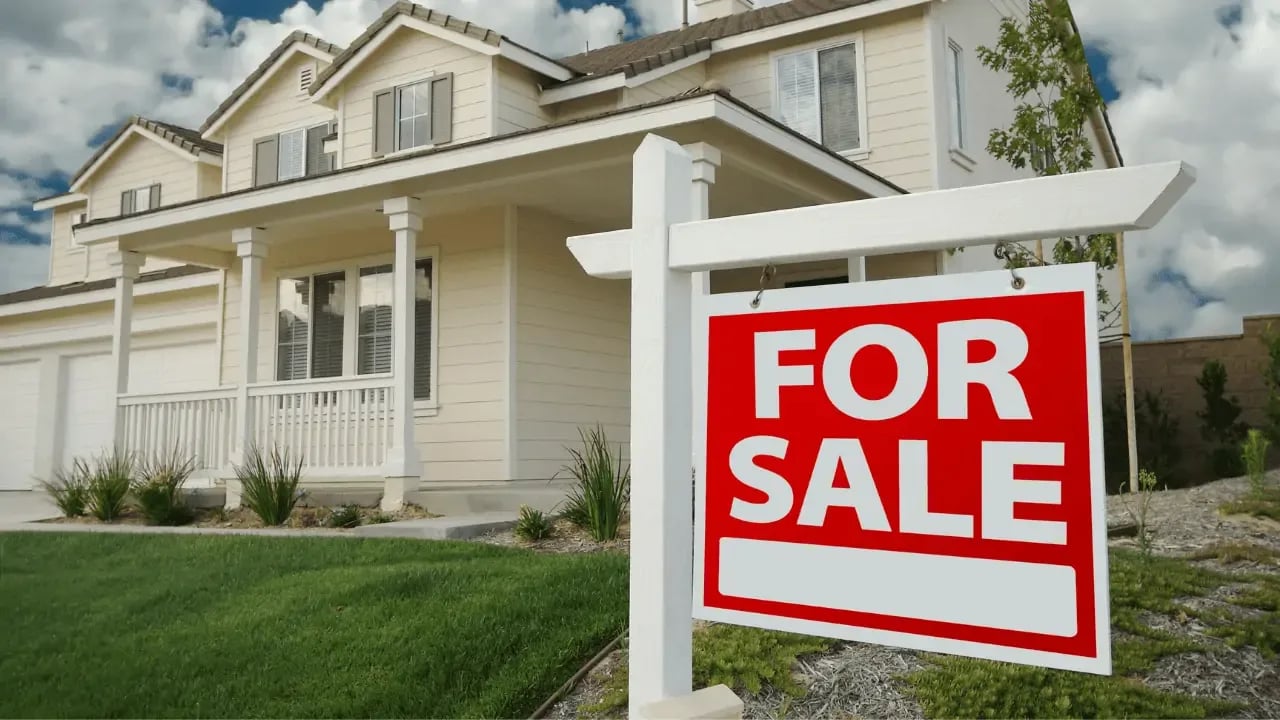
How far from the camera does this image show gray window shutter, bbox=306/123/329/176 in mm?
13797

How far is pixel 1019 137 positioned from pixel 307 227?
7432 mm

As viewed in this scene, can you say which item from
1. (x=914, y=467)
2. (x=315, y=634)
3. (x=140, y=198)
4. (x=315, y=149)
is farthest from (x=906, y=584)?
(x=140, y=198)

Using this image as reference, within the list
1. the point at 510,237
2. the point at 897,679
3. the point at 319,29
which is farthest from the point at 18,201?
the point at 897,679

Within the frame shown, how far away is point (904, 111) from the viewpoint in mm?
11164

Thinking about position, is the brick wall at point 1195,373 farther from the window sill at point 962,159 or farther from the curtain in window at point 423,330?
the curtain in window at point 423,330

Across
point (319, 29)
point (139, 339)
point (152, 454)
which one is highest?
point (319, 29)

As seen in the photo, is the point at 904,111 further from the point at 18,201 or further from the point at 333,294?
the point at 18,201

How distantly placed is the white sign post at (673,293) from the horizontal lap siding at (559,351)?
8094 mm

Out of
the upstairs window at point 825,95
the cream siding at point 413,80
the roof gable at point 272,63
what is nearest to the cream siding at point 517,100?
the cream siding at point 413,80

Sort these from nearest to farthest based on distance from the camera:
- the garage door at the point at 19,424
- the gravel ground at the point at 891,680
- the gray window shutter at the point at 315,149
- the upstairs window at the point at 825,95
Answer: the gravel ground at the point at 891,680
the upstairs window at the point at 825,95
the gray window shutter at the point at 315,149
the garage door at the point at 19,424

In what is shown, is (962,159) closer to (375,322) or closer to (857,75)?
(857,75)

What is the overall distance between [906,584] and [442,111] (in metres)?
10.6

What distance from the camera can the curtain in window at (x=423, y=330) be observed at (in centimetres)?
1066

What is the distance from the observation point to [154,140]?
55.2 ft
